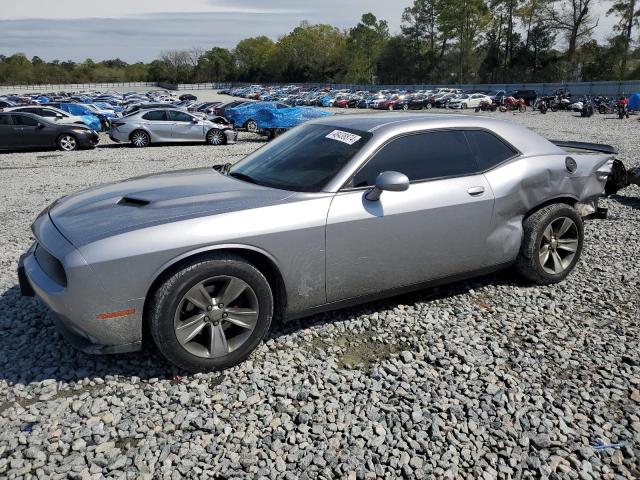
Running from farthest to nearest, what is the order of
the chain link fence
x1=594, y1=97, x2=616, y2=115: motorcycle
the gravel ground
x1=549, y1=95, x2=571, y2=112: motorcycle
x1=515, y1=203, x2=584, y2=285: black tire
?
1. the chain link fence
2. x1=549, y1=95, x2=571, y2=112: motorcycle
3. x1=594, y1=97, x2=616, y2=115: motorcycle
4. x1=515, y1=203, x2=584, y2=285: black tire
5. the gravel ground

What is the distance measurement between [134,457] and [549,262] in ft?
12.2

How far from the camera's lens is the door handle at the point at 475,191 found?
152 inches

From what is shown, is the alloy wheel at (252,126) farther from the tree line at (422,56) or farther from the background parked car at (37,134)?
the tree line at (422,56)

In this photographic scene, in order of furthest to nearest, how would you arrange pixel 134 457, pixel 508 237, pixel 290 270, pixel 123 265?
1. pixel 508 237
2. pixel 290 270
3. pixel 123 265
4. pixel 134 457

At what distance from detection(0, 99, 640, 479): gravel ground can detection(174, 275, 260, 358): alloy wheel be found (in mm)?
203

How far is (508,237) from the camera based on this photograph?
4.17m

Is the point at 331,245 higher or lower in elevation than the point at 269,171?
lower

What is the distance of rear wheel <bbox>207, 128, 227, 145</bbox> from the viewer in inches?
700

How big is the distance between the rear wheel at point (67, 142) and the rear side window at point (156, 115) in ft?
7.82

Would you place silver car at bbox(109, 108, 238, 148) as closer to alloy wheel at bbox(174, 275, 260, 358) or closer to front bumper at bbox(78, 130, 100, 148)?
front bumper at bbox(78, 130, 100, 148)

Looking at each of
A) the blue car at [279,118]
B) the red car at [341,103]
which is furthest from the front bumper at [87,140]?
the red car at [341,103]

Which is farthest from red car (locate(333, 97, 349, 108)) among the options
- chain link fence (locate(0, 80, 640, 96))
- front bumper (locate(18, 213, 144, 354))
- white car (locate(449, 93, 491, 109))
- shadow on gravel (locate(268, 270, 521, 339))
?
front bumper (locate(18, 213, 144, 354))

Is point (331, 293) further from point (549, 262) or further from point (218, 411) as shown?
point (549, 262)

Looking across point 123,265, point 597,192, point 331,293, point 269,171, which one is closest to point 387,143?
point 269,171
